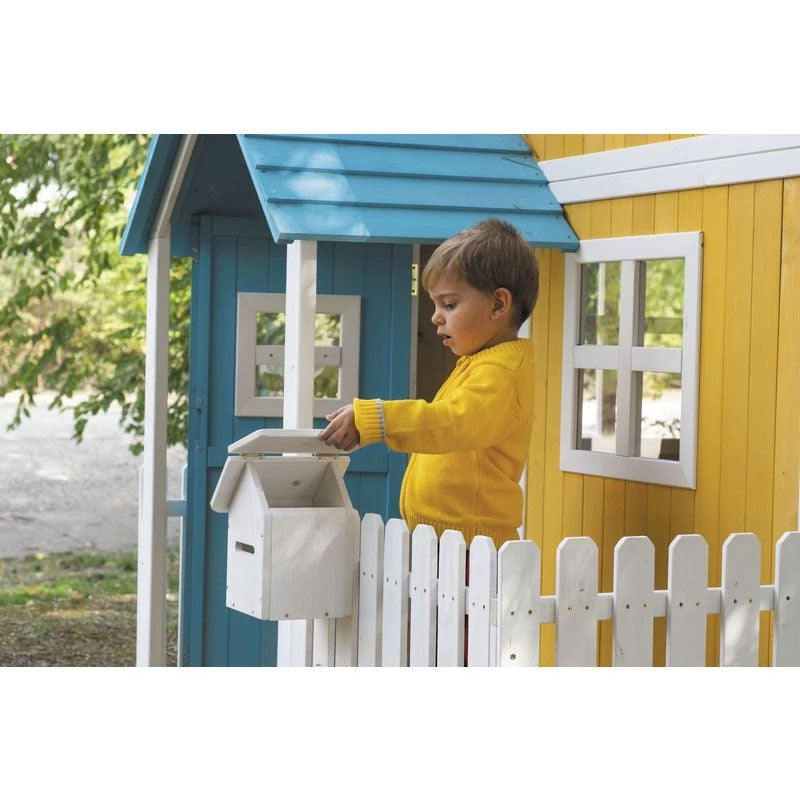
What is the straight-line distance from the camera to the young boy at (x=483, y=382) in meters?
4.00

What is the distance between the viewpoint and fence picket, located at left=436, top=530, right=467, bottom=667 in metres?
3.56

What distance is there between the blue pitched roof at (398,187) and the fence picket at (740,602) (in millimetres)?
1742

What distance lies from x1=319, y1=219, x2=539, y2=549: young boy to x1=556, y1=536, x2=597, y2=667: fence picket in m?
0.58

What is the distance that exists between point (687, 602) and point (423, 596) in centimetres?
81

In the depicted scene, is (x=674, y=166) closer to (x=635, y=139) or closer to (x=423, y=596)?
(x=635, y=139)

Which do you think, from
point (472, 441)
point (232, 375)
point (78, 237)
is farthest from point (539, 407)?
point (78, 237)

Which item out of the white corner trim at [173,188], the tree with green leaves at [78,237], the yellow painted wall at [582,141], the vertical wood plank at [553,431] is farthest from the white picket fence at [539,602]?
the tree with green leaves at [78,237]

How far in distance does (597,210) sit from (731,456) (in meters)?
1.29

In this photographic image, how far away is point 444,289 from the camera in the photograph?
13.7ft

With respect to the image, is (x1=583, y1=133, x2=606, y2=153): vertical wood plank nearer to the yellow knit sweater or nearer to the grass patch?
the yellow knit sweater

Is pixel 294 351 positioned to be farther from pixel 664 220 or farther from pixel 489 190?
pixel 664 220

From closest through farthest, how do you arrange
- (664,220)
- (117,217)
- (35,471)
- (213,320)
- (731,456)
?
(731,456), (664,220), (213,320), (117,217), (35,471)

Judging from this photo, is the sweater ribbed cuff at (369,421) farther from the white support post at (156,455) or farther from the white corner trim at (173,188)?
the white support post at (156,455)
